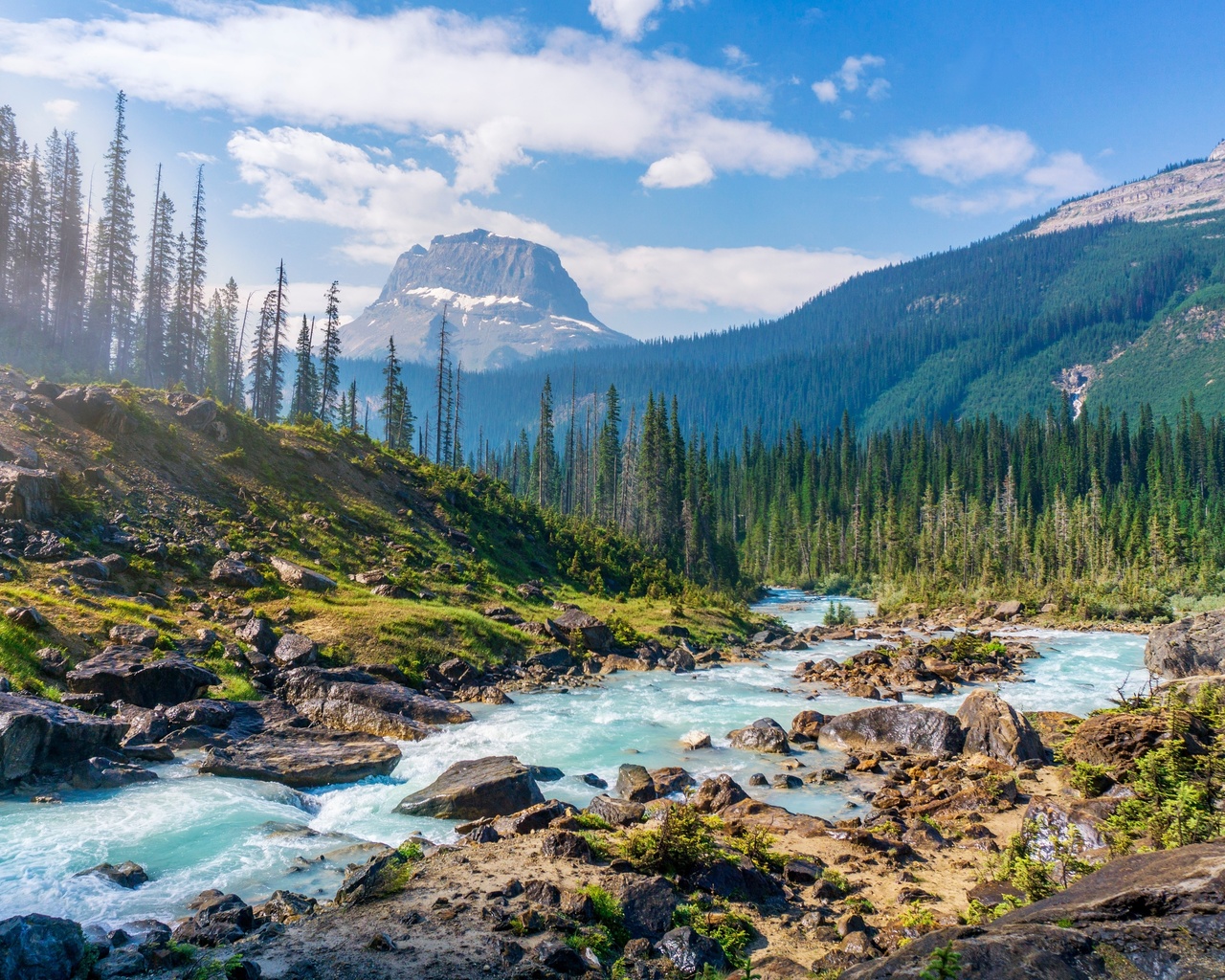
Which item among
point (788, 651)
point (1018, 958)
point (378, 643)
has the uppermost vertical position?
point (1018, 958)

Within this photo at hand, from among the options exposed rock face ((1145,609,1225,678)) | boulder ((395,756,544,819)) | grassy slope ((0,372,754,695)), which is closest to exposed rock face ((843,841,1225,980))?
boulder ((395,756,544,819))

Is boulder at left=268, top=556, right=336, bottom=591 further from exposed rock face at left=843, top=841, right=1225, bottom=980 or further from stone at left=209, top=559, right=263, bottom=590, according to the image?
exposed rock face at left=843, top=841, right=1225, bottom=980

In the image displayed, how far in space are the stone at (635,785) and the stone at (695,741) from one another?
457 centimetres

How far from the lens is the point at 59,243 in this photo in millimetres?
76500

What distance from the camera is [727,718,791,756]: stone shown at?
23312 mm

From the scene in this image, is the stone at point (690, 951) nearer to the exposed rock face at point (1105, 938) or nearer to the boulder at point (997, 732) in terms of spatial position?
the exposed rock face at point (1105, 938)

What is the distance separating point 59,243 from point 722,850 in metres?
94.6

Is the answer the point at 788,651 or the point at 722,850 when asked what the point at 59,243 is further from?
the point at 722,850

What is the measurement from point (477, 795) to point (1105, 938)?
12864mm

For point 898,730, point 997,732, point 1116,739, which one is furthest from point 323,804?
point 1116,739

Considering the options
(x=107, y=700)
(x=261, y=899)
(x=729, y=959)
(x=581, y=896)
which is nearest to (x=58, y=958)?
(x=261, y=899)

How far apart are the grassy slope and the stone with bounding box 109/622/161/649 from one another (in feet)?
1.50

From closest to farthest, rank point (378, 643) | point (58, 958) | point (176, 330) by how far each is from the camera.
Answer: point (58, 958)
point (378, 643)
point (176, 330)

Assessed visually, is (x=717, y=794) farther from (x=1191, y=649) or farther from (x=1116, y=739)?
(x=1191, y=649)
